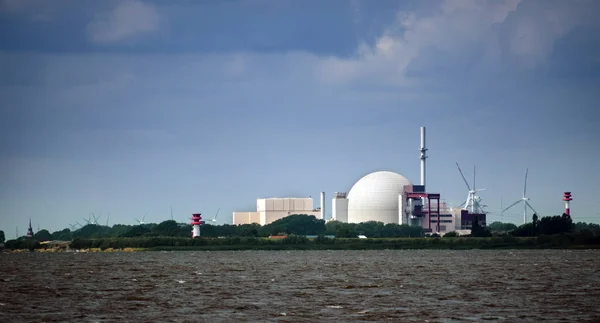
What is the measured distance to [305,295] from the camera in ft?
282

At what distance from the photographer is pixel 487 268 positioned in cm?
13438

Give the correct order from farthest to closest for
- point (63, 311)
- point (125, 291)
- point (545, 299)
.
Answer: point (125, 291) → point (545, 299) → point (63, 311)

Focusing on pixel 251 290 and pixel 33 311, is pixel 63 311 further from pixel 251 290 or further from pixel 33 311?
pixel 251 290

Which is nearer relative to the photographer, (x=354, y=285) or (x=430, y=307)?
(x=430, y=307)

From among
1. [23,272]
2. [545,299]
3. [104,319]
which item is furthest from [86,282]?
[545,299]

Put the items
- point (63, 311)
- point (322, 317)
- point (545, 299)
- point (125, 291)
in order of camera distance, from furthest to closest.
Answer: point (125, 291), point (545, 299), point (63, 311), point (322, 317)

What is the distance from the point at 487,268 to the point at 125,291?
191 ft

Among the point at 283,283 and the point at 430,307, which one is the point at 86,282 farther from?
the point at 430,307

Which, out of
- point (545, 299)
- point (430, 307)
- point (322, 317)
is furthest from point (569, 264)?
point (322, 317)

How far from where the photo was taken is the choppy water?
69.2 meters

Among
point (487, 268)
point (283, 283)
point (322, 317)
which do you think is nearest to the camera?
point (322, 317)

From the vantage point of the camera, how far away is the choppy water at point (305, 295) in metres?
69.2

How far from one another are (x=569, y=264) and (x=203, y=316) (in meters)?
87.3

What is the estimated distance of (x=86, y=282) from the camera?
107062 millimetres
